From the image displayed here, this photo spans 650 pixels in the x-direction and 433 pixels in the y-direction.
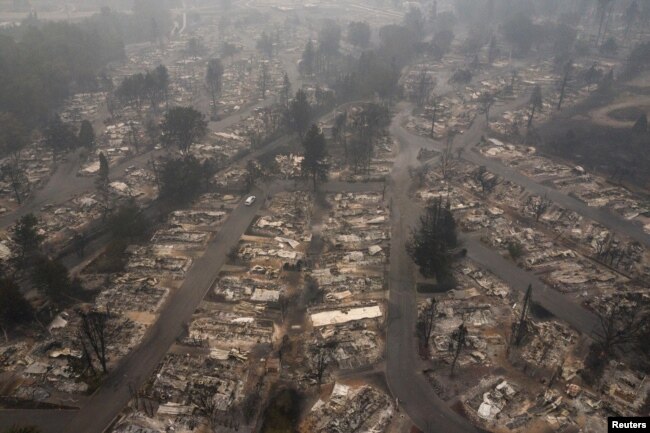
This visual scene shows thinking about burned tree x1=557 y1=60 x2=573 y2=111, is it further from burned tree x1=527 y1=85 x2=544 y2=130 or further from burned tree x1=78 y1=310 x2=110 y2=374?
burned tree x1=78 y1=310 x2=110 y2=374

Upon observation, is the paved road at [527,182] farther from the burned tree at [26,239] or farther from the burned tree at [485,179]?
the burned tree at [26,239]

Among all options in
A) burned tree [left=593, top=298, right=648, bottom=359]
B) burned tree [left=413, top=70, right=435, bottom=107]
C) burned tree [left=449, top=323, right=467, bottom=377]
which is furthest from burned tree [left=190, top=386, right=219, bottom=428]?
burned tree [left=413, top=70, right=435, bottom=107]

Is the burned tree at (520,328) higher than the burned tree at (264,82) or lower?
lower

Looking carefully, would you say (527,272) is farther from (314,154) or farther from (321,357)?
(314,154)

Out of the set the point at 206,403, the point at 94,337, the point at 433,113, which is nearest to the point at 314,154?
the point at 94,337

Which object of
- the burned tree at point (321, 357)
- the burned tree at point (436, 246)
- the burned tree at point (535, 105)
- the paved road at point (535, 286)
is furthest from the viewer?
the burned tree at point (535, 105)

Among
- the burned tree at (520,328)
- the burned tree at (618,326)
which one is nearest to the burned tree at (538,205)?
the burned tree at (618,326)

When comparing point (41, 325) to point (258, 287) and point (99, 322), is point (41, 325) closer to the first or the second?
point (99, 322)
